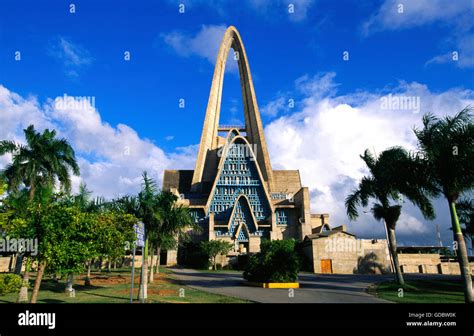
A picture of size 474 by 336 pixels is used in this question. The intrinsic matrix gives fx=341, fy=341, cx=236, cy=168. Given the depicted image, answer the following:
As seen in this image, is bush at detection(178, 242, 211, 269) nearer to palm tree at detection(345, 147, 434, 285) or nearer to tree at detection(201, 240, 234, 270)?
tree at detection(201, 240, 234, 270)

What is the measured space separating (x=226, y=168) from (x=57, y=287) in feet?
153

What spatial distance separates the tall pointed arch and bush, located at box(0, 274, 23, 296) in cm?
5371

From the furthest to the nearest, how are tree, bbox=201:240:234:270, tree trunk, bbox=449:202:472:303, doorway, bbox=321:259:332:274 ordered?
tree, bbox=201:240:234:270 < doorway, bbox=321:259:332:274 < tree trunk, bbox=449:202:472:303

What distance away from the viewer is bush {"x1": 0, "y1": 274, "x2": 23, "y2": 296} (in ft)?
62.6

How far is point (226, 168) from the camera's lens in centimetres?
6875

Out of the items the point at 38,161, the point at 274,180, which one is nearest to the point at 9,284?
the point at 38,161

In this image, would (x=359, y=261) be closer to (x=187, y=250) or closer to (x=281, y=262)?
(x=281, y=262)

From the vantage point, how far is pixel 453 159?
1562 centimetres

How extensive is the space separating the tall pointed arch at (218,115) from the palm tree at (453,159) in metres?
60.4

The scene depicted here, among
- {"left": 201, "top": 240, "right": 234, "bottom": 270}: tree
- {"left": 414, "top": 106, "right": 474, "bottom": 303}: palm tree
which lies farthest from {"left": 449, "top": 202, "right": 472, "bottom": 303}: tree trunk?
{"left": 201, "top": 240, "right": 234, "bottom": 270}: tree

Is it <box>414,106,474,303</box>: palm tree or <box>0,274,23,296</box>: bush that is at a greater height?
<box>414,106,474,303</box>: palm tree

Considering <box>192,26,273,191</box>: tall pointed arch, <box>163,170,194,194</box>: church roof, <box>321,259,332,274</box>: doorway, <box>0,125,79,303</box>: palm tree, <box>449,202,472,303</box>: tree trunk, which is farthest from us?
<box>192,26,273,191</box>: tall pointed arch
